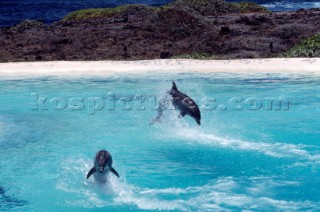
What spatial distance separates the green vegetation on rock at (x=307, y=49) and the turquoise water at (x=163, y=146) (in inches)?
158

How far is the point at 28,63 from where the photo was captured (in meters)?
21.7

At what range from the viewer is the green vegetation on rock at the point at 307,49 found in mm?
21967

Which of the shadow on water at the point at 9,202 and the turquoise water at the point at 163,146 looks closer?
the shadow on water at the point at 9,202

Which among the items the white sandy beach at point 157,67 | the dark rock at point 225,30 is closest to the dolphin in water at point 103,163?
the white sandy beach at point 157,67

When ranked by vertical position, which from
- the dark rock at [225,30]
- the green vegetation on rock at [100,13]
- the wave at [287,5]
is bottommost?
the dark rock at [225,30]

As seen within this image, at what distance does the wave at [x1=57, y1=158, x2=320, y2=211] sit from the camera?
8.51m

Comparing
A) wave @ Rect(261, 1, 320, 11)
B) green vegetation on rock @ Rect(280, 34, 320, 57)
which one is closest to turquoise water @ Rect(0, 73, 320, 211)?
green vegetation on rock @ Rect(280, 34, 320, 57)

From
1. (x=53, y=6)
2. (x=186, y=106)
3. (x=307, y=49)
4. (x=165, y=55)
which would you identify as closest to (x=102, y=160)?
(x=186, y=106)

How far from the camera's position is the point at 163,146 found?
1176 cm

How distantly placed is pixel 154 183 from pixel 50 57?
15.0 meters

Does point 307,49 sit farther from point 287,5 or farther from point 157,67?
point 287,5

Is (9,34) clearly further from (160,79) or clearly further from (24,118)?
(24,118)

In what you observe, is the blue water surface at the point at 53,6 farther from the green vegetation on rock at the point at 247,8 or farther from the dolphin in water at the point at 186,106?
the dolphin in water at the point at 186,106

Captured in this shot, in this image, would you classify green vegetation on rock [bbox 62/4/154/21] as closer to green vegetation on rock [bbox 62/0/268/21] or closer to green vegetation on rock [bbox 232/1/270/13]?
green vegetation on rock [bbox 62/0/268/21]
